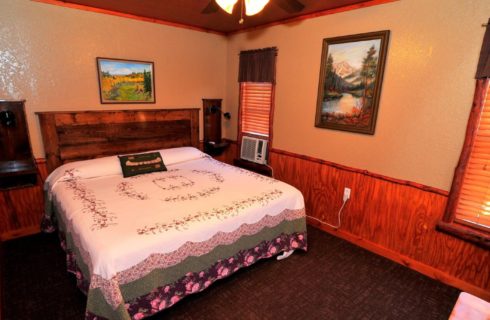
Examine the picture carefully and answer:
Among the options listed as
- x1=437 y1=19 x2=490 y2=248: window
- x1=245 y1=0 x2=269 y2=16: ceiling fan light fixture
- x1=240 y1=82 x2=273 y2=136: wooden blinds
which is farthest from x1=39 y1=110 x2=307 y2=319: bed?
x1=245 y1=0 x2=269 y2=16: ceiling fan light fixture

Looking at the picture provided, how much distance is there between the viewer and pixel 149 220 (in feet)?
6.15

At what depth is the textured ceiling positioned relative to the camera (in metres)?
2.64

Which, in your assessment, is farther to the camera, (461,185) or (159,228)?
(461,185)

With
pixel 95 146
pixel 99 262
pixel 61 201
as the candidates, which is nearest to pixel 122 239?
pixel 99 262

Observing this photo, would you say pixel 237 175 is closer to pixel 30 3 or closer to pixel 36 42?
pixel 36 42

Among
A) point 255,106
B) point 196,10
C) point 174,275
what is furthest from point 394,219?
point 196,10

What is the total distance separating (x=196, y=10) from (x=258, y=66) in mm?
1027

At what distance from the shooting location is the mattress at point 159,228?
5.24ft

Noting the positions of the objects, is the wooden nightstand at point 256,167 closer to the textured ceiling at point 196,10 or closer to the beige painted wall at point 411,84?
the beige painted wall at point 411,84

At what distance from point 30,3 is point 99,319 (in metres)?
2.85

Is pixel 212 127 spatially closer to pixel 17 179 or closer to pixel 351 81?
pixel 351 81

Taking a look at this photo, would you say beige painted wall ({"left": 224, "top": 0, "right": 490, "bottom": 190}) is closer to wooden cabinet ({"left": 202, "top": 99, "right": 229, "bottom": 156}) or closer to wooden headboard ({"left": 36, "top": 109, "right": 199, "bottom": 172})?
→ wooden cabinet ({"left": 202, "top": 99, "right": 229, "bottom": 156})

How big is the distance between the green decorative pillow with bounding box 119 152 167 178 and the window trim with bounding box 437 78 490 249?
2735 millimetres

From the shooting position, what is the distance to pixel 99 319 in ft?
5.11
